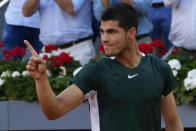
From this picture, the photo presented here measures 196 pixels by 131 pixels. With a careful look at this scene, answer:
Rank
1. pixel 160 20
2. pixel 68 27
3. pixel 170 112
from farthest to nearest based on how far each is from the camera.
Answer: pixel 160 20, pixel 68 27, pixel 170 112

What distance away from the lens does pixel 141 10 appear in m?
5.22

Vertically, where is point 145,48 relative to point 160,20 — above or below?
below

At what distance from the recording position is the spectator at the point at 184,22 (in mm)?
5086

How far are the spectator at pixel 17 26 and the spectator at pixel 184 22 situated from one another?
1.63m

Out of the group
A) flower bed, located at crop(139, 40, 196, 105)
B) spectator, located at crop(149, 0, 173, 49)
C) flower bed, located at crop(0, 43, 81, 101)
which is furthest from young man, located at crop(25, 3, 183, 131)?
spectator, located at crop(149, 0, 173, 49)

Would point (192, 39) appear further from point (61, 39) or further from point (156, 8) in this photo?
point (61, 39)

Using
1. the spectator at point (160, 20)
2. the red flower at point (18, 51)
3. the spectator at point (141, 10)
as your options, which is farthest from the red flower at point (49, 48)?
the spectator at point (160, 20)

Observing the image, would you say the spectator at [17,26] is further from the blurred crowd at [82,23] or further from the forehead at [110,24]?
the forehead at [110,24]

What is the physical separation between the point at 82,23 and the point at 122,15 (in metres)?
2.60

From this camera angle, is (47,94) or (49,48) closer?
(47,94)

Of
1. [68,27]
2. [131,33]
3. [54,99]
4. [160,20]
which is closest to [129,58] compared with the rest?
[131,33]

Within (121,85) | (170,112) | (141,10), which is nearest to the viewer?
(121,85)

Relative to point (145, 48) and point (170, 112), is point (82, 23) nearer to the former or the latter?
Answer: point (145, 48)

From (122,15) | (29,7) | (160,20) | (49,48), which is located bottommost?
(49,48)
